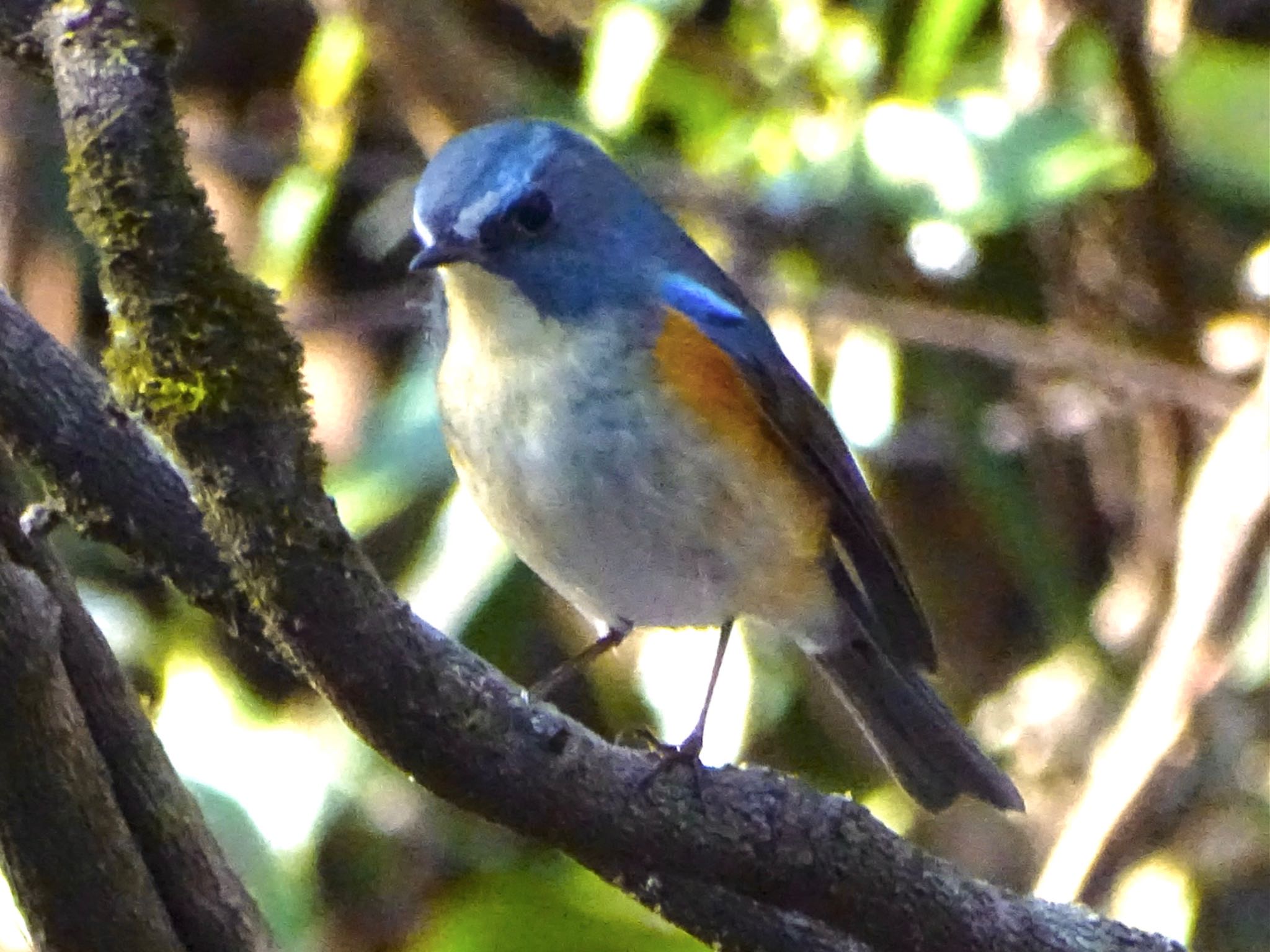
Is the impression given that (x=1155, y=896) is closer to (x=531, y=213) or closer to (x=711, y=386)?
(x=711, y=386)

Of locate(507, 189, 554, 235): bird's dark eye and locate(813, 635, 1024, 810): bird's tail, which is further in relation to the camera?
locate(813, 635, 1024, 810): bird's tail

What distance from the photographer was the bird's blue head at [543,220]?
7.22ft

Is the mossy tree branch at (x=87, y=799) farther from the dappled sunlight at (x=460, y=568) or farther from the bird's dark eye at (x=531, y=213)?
the dappled sunlight at (x=460, y=568)

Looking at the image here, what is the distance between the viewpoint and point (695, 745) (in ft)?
6.88

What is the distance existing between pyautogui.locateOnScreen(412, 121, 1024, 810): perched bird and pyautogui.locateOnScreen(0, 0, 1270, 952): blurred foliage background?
0.98 metres

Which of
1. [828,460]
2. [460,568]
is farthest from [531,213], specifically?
[460,568]

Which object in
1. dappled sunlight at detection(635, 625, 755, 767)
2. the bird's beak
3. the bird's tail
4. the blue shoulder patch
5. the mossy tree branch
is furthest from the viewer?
dappled sunlight at detection(635, 625, 755, 767)

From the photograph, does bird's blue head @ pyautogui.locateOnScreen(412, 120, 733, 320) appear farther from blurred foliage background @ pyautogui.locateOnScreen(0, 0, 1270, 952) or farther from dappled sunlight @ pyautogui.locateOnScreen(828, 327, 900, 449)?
dappled sunlight @ pyautogui.locateOnScreen(828, 327, 900, 449)

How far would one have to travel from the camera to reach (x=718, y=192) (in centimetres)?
A: 375

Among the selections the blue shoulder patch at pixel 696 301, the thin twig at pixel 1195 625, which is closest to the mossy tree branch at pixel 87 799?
the blue shoulder patch at pixel 696 301

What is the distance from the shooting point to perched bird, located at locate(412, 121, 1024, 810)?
7.24 feet

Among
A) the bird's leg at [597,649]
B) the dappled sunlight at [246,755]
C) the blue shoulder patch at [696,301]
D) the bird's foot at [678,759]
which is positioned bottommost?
the dappled sunlight at [246,755]

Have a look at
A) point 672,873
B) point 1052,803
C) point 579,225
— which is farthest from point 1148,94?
point 672,873

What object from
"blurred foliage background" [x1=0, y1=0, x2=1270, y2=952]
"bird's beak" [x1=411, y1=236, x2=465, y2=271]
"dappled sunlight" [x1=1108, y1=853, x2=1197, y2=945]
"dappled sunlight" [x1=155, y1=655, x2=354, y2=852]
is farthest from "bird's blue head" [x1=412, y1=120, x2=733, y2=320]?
"dappled sunlight" [x1=1108, y1=853, x2=1197, y2=945]
